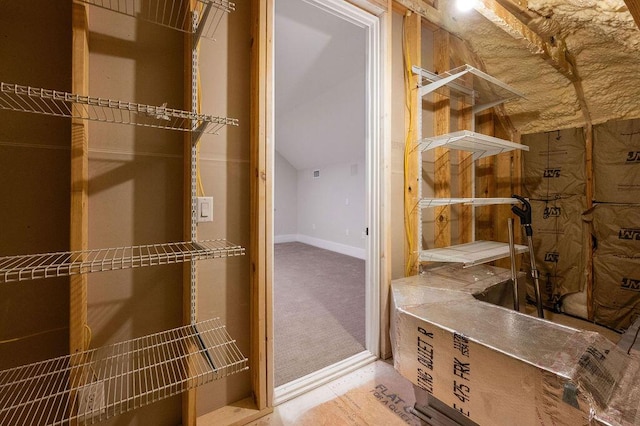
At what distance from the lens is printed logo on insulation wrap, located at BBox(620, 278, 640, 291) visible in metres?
2.19

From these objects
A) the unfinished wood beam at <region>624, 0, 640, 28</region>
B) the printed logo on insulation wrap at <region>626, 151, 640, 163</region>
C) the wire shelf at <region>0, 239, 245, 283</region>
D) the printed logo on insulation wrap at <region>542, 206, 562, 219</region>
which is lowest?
the wire shelf at <region>0, 239, 245, 283</region>

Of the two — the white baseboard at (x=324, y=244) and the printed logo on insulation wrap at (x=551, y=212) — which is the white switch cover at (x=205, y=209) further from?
the white baseboard at (x=324, y=244)

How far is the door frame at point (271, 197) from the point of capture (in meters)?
1.46

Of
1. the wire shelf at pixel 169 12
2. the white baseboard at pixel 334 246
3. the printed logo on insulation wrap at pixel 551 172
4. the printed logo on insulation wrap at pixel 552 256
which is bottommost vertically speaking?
the white baseboard at pixel 334 246

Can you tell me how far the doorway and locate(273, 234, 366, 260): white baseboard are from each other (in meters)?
0.02

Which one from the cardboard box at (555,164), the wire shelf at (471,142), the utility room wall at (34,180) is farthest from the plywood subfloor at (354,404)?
the cardboard box at (555,164)

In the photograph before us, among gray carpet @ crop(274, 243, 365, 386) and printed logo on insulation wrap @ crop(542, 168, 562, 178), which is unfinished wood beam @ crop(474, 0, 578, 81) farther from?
gray carpet @ crop(274, 243, 365, 386)

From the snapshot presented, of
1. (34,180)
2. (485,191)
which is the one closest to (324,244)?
(485,191)

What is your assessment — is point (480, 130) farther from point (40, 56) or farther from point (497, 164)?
point (40, 56)

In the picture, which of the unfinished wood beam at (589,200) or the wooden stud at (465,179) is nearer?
the unfinished wood beam at (589,200)

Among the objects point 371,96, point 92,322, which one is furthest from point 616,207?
point 92,322

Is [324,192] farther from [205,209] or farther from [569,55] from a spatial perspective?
[205,209]

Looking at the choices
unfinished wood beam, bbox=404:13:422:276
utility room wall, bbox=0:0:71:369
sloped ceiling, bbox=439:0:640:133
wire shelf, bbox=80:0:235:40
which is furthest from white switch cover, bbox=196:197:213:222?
sloped ceiling, bbox=439:0:640:133

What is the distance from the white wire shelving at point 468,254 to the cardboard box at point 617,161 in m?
0.92
